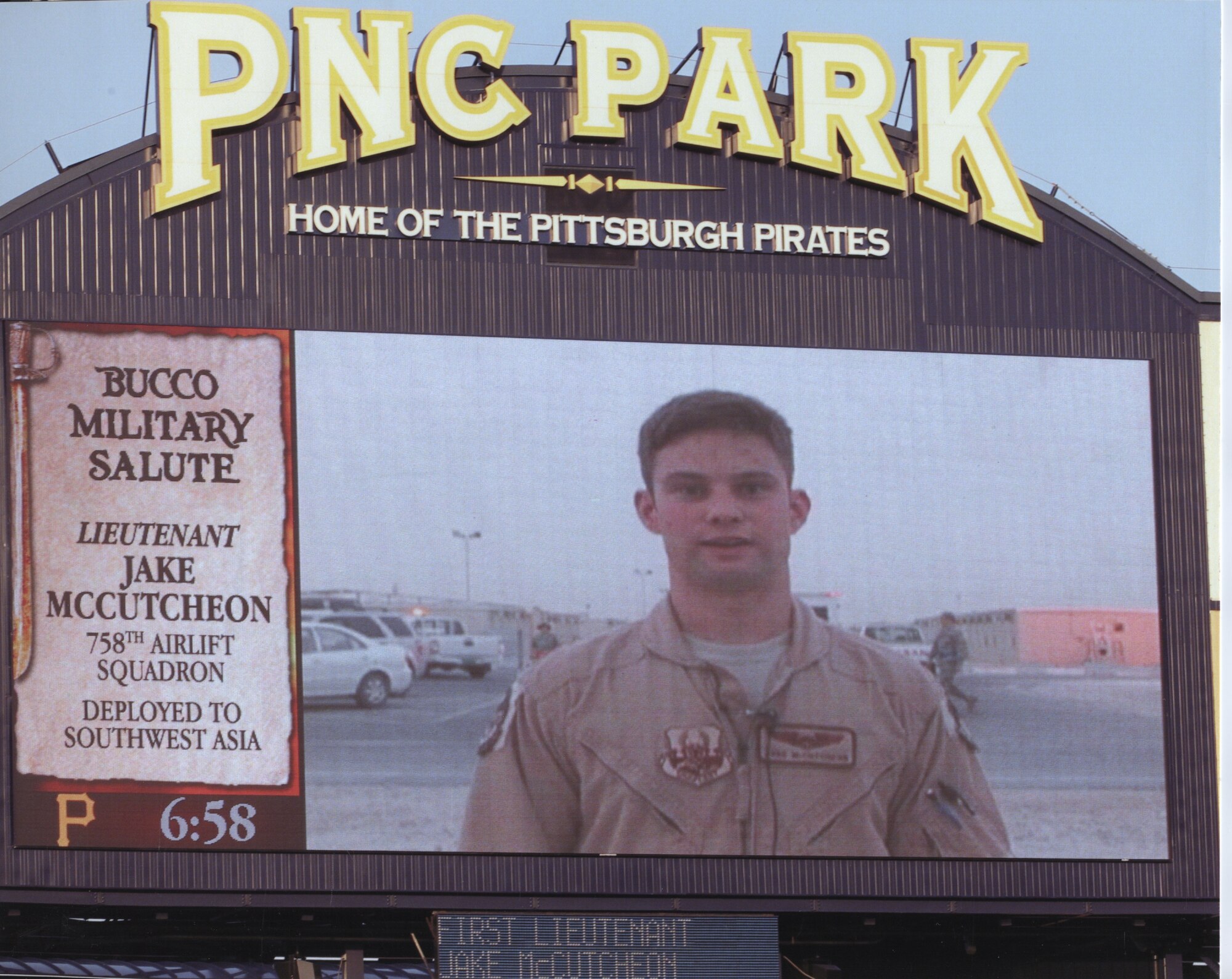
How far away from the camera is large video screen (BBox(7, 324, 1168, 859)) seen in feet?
97.6

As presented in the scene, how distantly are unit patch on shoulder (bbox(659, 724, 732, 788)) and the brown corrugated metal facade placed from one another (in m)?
1.30

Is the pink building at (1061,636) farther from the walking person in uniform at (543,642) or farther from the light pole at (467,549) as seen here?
the light pole at (467,549)

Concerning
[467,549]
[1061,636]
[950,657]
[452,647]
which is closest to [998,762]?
[950,657]

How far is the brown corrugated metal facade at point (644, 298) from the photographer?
3030 centimetres

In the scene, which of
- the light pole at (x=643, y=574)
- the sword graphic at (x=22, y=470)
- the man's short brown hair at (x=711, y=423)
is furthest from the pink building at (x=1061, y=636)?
the sword graphic at (x=22, y=470)

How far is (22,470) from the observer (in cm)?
2959

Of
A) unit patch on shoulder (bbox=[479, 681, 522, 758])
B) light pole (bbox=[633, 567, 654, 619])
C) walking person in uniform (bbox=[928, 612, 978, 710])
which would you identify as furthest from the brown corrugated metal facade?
light pole (bbox=[633, 567, 654, 619])

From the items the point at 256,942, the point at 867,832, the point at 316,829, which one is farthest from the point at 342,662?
the point at 867,832

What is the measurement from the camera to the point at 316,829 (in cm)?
3003

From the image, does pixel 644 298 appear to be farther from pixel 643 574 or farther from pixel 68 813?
pixel 68 813

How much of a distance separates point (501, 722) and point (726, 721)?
3.45 m

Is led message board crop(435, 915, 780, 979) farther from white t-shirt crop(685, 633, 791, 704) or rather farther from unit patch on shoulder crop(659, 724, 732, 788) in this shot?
white t-shirt crop(685, 633, 791, 704)

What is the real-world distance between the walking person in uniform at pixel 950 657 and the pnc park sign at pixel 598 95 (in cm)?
666

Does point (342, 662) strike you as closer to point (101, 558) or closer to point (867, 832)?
point (101, 558)
